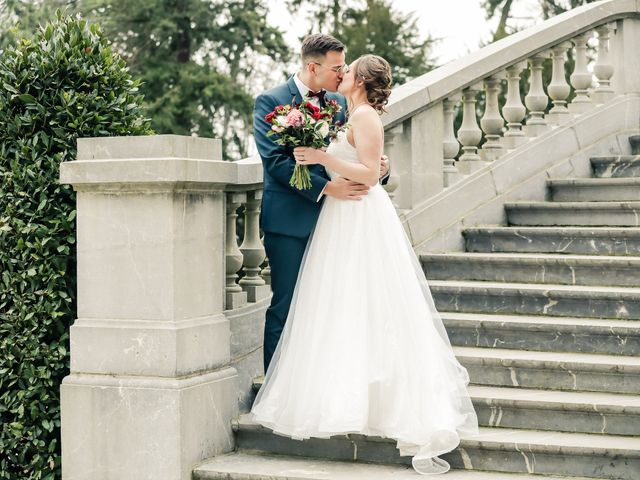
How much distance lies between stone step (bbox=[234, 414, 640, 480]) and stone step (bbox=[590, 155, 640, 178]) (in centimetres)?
355

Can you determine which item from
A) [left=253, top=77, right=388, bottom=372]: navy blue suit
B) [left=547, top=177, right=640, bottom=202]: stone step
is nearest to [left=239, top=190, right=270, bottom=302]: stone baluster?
[left=253, top=77, right=388, bottom=372]: navy blue suit

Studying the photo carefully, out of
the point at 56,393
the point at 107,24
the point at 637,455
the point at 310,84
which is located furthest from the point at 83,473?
the point at 107,24

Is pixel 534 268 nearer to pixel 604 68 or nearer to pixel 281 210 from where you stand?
pixel 281 210

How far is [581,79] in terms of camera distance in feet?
30.1

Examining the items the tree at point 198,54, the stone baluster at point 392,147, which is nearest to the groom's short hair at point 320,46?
the stone baluster at point 392,147

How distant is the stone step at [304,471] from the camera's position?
5.34 meters

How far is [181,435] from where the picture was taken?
5.51 meters

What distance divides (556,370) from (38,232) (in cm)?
296

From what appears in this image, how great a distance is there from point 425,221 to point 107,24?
23.7 m

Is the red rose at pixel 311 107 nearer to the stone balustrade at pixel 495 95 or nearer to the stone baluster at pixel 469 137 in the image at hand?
the stone balustrade at pixel 495 95

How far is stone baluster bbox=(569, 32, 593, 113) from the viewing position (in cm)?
911

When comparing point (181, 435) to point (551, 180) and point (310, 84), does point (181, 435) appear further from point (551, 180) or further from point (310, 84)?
point (551, 180)

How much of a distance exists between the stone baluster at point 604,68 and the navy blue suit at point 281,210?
163 inches

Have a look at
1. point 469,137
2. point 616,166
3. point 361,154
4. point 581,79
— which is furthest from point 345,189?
point 581,79
